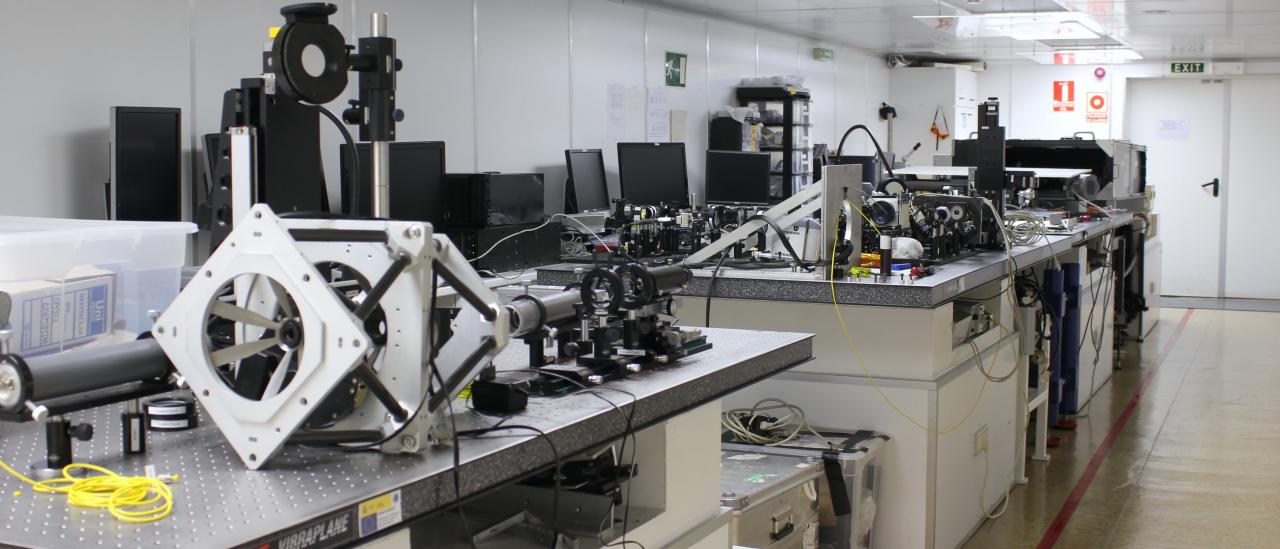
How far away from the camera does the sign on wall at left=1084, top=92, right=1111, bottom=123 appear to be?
41.1ft

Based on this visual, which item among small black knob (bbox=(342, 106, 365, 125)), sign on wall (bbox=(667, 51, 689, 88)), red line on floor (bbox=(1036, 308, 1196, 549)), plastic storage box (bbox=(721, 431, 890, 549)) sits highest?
sign on wall (bbox=(667, 51, 689, 88))

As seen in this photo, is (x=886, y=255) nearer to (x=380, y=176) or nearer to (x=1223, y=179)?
(x=380, y=176)

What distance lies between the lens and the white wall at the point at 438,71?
13.6ft


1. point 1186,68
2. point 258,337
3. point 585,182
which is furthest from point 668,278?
point 1186,68

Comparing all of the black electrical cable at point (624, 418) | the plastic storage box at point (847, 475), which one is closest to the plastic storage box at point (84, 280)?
the black electrical cable at point (624, 418)

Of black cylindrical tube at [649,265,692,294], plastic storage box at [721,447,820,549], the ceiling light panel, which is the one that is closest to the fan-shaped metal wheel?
black cylindrical tube at [649,265,692,294]

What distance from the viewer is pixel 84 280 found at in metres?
1.83

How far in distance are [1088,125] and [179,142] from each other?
10.6 meters

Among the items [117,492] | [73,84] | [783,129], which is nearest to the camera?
[117,492]

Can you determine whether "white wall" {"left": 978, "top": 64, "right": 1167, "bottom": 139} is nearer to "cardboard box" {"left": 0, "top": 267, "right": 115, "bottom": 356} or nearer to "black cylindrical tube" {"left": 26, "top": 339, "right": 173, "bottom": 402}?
"cardboard box" {"left": 0, "top": 267, "right": 115, "bottom": 356}

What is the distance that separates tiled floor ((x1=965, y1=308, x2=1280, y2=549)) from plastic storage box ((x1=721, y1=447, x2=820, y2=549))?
119 centimetres

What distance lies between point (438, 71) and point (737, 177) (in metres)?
2.01

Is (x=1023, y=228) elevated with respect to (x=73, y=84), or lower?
lower

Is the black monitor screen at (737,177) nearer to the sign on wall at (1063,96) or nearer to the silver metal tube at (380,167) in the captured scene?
the silver metal tube at (380,167)
